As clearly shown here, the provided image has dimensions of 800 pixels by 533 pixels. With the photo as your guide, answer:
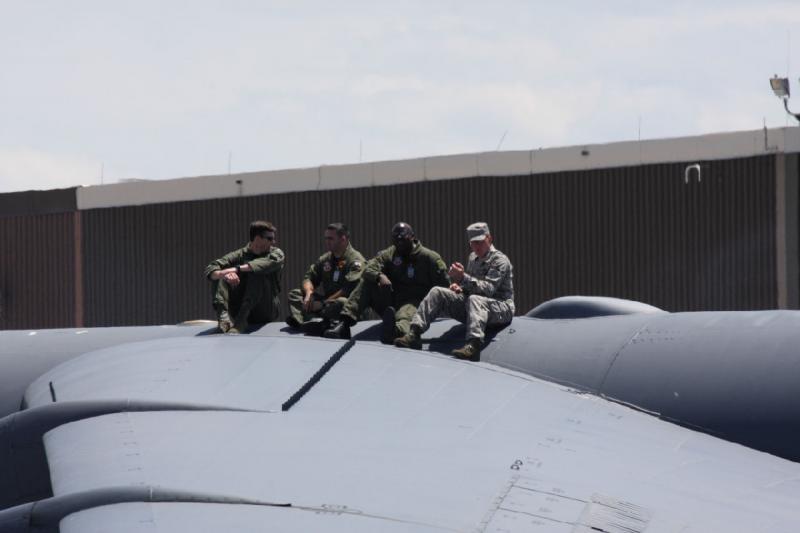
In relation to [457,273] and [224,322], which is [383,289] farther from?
[224,322]

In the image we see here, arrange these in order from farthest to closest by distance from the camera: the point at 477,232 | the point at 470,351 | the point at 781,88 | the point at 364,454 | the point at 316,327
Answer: the point at 781,88 → the point at 316,327 → the point at 477,232 → the point at 470,351 → the point at 364,454

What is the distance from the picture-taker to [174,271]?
30.6m

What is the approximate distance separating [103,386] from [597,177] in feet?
56.6

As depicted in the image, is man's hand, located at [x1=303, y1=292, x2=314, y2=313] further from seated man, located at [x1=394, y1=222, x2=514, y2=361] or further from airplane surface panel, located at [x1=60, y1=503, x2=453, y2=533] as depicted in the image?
airplane surface panel, located at [x1=60, y1=503, x2=453, y2=533]

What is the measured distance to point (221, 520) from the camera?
6.01 m

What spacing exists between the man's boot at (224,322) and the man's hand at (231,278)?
35 cm

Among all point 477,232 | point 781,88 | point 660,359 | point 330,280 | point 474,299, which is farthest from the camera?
point 781,88

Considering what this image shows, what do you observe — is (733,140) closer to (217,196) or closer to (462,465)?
(217,196)

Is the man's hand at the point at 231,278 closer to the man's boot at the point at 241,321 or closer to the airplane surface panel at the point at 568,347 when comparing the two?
the man's boot at the point at 241,321

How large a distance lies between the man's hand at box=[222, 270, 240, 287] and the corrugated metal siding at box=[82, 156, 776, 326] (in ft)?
44.7

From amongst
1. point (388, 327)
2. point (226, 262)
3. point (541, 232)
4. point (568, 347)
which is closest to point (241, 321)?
point (226, 262)

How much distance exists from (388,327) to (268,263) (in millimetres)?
2165

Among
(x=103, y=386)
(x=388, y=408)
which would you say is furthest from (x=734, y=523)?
(x=103, y=386)

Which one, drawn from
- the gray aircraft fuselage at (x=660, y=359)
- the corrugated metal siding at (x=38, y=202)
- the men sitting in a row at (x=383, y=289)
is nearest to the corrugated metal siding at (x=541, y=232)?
the corrugated metal siding at (x=38, y=202)
